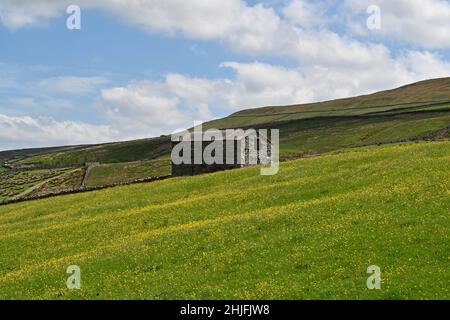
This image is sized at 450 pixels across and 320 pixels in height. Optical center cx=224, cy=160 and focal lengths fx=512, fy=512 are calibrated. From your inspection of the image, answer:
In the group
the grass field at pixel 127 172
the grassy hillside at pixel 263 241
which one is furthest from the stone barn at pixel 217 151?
the grass field at pixel 127 172

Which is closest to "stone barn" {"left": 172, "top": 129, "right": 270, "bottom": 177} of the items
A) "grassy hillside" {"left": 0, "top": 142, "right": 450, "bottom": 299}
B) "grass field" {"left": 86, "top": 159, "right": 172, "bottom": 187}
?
"grassy hillside" {"left": 0, "top": 142, "right": 450, "bottom": 299}

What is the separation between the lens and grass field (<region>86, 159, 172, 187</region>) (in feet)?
401

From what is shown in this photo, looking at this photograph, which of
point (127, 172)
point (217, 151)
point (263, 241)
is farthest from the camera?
point (127, 172)

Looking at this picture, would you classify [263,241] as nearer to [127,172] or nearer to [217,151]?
[217,151]

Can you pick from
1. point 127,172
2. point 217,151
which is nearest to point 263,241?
point 217,151

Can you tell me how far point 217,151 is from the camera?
73125mm

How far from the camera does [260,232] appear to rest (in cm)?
2736

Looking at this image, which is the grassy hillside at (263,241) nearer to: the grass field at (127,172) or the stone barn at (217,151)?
the stone barn at (217,151)

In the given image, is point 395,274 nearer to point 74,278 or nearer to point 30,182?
point 74,278

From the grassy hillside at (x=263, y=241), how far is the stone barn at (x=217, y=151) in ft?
80.0

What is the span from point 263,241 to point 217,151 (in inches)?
1893
